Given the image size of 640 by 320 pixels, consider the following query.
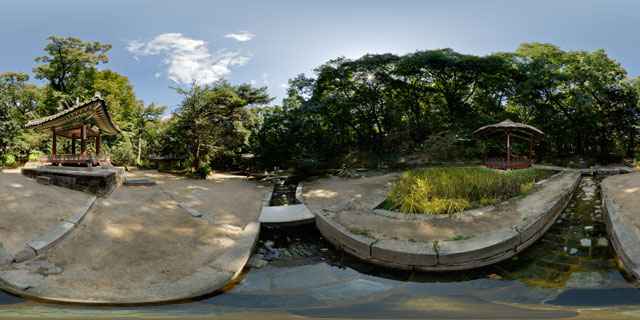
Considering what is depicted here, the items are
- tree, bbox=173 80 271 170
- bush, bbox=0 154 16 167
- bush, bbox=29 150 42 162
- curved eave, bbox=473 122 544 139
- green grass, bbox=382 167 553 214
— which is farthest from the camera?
bush, bbox=29 150 42 162

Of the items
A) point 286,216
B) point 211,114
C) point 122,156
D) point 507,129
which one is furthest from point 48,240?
A: point 122,156

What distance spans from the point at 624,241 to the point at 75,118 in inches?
555

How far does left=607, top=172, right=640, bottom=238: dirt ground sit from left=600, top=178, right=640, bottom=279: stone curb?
87 millimetres

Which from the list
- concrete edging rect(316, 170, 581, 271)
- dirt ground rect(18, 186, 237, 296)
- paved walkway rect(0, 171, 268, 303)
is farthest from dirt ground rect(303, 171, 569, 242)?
dirt ground rect(18, 186, 237, 296)

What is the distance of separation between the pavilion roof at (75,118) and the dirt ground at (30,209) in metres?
2.90

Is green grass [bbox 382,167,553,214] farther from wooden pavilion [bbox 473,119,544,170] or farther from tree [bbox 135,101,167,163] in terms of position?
tree [bbox 135,101,167,163]

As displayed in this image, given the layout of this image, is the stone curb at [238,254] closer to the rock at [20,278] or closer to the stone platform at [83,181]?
the rock at [20,278]

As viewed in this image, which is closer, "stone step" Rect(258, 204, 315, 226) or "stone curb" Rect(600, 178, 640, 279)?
"stone curb" Rect(600, 178, 640, 279)

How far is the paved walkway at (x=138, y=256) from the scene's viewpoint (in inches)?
124

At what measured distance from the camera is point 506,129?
10.5 m

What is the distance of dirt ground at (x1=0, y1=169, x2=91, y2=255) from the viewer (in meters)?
4.34

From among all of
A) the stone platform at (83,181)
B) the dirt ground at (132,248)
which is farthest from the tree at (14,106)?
the dirt ground at (132,248)

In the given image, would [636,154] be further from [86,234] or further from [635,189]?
[86,234]

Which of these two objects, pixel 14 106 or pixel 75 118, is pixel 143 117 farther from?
pixel 75 118
